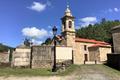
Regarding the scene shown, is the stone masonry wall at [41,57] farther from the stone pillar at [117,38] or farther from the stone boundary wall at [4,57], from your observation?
the stone pillar at [117,38]

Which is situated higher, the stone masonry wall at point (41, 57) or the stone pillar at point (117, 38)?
the stone pillar at point (117, 38)

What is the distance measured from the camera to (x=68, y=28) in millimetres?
41781

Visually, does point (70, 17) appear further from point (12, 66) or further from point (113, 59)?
point (12, 66)

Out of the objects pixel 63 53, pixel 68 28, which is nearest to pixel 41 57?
pixel 63 53

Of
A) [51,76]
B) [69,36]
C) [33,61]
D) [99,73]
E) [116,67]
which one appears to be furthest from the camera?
[69,36]

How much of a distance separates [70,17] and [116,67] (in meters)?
17.8

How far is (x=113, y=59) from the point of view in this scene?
29.3m

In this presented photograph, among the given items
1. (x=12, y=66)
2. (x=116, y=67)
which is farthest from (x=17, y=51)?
(x=116, y=67)

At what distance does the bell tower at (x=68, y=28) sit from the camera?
41.1 metres

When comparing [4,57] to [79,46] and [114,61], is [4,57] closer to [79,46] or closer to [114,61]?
[114,61]

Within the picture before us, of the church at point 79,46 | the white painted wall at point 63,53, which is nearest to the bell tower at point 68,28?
the church at point 79,46

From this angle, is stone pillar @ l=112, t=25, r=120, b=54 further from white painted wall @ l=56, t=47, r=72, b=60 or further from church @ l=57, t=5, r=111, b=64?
white painted wall @ l=56, t=47, r=72, b=60

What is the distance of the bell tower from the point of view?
41062 millimetres

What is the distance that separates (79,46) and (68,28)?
4.59 m
